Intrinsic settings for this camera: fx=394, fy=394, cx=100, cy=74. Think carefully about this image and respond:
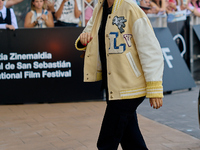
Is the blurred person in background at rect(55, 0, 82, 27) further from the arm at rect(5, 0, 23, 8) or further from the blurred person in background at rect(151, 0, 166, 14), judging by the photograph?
the blurred person in background at rect(151, 0, 166, 14)

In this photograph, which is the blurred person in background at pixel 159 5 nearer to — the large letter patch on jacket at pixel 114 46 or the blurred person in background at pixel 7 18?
the blurred person in background at pixel 7 18

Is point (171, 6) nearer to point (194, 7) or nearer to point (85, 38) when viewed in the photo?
point (194, 7)

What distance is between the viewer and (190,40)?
1097 centimetres

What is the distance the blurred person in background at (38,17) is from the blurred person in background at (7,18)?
0.30 metres

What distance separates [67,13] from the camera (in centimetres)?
869

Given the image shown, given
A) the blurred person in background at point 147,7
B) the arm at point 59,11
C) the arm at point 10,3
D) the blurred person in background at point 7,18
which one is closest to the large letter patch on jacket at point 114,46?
the blurred person in background at point 7,18

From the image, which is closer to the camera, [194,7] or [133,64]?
[133,64]

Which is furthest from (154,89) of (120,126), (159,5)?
(159,5)

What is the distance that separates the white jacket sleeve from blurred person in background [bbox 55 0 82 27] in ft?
18.5

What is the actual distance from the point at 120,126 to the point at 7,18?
5.69 m

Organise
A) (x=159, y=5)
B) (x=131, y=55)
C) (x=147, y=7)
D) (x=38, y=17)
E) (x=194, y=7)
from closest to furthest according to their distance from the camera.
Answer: (x=131, y=55) < (x=38, y=17) < (x=147, y=7) < (x=159, y=5) < (x=194, y=7)

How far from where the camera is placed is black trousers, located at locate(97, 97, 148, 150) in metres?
3.19

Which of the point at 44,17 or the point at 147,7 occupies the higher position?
the point at 147,7

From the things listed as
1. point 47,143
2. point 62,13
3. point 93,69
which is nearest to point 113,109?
point 93,69
